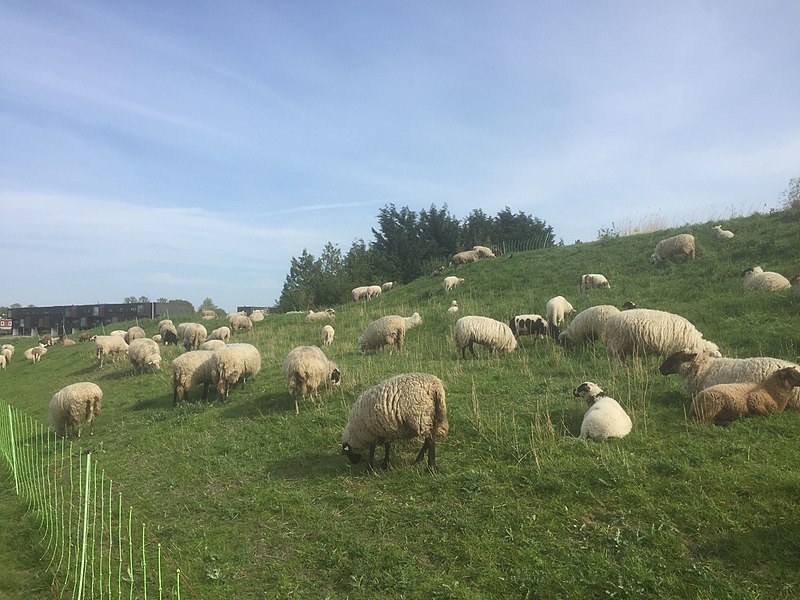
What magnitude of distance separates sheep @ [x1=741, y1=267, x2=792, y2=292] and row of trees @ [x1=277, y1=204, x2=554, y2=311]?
29321mm

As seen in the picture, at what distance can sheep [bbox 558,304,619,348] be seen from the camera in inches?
548

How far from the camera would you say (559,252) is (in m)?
28.6

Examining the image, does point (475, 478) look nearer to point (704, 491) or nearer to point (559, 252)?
point (704, 491)

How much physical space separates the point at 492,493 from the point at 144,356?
58.9ft

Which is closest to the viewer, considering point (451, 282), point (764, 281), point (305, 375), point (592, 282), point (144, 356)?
point (305, 375)

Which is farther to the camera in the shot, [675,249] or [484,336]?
[675,249]

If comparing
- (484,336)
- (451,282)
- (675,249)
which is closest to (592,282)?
(675,249)

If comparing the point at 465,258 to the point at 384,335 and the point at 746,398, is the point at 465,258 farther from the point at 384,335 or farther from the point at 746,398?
the point at 746,398

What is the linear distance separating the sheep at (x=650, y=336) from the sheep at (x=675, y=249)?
12.0 m

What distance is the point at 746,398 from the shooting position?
288 inches

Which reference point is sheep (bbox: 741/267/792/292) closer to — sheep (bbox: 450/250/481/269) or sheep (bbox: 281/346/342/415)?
sheep (bbox: 281/346/342/415)

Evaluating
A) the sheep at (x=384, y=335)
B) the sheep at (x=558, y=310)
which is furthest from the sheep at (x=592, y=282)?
the sheep at (x=384, y=335)

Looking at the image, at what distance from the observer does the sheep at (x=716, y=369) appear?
7.88 m

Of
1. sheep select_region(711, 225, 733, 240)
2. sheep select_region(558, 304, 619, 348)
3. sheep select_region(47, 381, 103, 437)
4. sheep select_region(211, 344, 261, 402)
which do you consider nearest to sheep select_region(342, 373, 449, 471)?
sheep select_region(211, 344, 261, 402)
